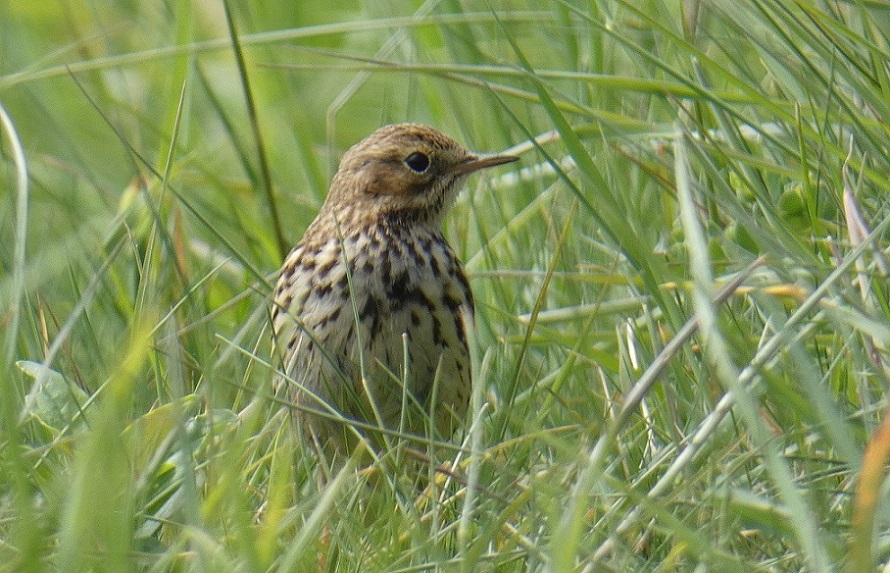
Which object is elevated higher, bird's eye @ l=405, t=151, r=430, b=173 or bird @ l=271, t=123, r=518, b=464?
bird's eye @ l=405, t=151, r=430, b=173

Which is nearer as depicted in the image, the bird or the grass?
the grass

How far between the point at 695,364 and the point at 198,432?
1.15 m

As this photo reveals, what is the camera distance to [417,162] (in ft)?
16.9

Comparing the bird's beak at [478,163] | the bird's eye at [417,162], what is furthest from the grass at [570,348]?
the bird's eye at [417,162]

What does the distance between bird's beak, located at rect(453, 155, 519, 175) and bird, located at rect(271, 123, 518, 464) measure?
1 cm

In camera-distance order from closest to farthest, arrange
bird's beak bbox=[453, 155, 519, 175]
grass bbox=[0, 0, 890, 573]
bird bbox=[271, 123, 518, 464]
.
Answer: grass bbox=[0, 0, 890, 573] → bird bbox=[271, 123, 518, 464] → bird's beak bbox=[453, 155, 519, 175]

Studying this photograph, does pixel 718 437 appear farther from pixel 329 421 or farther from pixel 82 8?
pixel 82 8

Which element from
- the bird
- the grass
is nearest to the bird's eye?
the bird

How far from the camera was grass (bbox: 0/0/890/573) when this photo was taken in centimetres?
279

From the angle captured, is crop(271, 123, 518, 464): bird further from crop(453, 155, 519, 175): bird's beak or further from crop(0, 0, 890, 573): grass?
crop(0, 0, 890, 573): grass

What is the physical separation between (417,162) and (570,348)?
1292mm

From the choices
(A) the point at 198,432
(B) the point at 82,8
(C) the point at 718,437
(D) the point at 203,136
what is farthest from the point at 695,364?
(B) the point at 82,8

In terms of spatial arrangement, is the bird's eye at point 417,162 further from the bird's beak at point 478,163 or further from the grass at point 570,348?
the grass at point 570,348

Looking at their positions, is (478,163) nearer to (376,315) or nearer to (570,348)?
(376,315)
